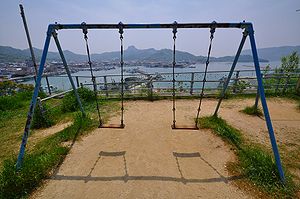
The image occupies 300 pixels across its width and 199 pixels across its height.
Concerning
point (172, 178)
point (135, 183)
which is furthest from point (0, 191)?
point (172, 178)

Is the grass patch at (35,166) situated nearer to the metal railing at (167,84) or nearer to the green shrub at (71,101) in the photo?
the green shrub at (71,101)

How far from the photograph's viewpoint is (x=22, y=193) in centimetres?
296

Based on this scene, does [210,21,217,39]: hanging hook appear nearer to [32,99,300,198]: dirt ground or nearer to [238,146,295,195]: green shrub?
[32,99,300,198]: dirt ground

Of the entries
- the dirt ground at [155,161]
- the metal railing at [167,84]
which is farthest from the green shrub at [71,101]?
the dirt ground at [155,161]

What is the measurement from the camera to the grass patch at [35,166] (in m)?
2.94

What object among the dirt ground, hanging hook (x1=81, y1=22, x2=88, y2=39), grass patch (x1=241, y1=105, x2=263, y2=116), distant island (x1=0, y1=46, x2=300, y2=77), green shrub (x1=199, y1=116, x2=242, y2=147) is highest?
hanging hook (x1=81, y1=22, x2=88, y2=39)

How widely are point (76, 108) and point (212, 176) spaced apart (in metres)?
5.79

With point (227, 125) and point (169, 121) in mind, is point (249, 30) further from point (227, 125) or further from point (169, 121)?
point (169, 121)

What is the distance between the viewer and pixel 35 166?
3352mm

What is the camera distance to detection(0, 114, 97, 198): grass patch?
294cm

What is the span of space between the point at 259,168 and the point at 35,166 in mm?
4327

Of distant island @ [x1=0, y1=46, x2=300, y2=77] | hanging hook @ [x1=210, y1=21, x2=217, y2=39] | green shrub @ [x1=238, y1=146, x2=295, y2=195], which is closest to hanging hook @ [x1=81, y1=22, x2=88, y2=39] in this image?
distant island @ [x1=0, y1=46, x2=300, y2=77]

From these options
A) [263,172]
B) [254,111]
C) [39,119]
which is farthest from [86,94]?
[263,172]

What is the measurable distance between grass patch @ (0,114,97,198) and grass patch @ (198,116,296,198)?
153 inches
